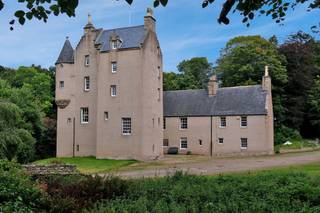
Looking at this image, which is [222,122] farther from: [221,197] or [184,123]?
[221,197]

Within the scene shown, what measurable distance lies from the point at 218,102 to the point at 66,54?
18397mm

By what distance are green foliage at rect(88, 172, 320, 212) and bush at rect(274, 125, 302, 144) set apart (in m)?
41.9

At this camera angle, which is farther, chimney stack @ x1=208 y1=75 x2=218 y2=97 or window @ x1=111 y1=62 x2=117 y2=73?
chimney stack @ x1=208 y1=75 x2=218 y2=97

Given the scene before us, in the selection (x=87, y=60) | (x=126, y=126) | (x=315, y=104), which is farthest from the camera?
(x=315, y=104)

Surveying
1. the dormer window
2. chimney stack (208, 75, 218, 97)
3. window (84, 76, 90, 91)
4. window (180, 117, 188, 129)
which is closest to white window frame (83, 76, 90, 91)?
window (84, 76, 90, 91)

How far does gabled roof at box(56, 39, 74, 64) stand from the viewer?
147 feet

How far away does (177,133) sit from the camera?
5138cm

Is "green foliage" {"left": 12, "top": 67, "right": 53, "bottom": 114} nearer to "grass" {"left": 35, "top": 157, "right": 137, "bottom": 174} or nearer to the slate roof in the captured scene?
the slate roof

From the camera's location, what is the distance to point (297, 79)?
5991cm

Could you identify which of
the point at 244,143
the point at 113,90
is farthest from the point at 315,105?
the point at 113,90

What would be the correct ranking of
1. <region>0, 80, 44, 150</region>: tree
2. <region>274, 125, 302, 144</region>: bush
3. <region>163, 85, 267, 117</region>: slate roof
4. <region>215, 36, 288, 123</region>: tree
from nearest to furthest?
<region>0, 80, 44, 150</region>: tree → <region>163, 85, 267, 117</region>: slate roof → <region>274, 125, 302, 144</region>: bush → <region>215, 36, 288, 123</region>: tree

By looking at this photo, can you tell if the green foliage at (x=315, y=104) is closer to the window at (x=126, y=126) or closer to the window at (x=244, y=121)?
the window at (x=244, y=121)

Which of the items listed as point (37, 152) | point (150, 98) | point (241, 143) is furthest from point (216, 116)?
point (37, 152)

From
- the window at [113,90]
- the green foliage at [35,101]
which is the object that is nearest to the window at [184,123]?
the window at [113,90]
